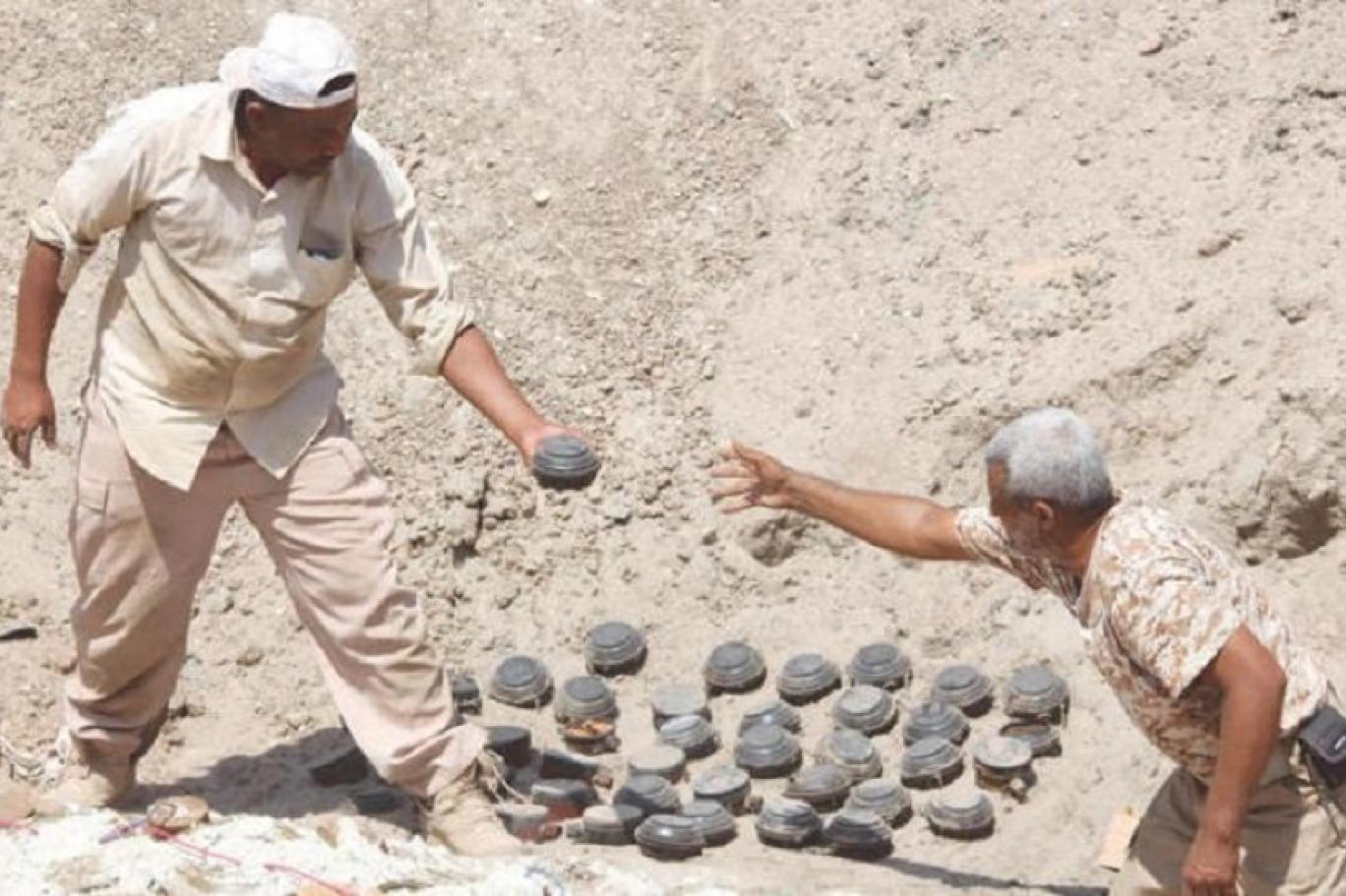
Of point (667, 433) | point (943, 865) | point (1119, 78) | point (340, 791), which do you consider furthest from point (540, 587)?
point (1119, 78)

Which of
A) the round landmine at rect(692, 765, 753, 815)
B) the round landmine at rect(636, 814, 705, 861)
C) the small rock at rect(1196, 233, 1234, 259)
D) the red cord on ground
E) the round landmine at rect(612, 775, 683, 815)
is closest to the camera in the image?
the red cord on ground

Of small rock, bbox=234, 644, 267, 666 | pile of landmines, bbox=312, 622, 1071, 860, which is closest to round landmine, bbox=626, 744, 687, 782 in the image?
pile of landmines, bbox=312, 622, 1071, 860

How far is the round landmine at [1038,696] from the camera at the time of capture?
7.76 meters

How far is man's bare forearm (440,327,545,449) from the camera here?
21.1ft

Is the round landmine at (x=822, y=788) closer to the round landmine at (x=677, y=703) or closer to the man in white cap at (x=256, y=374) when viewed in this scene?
the round landmine at (x=677, y=703)

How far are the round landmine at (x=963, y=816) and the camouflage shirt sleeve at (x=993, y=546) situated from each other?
57.3 inches

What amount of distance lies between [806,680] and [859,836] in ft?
2.95

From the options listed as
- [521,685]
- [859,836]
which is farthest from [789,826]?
[521,685]

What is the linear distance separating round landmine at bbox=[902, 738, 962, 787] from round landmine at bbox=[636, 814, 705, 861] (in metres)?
0.74

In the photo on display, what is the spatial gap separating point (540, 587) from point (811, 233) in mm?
1624

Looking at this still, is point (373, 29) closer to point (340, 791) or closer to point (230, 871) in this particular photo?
point (340, 791)

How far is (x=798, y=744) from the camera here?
7.86 m

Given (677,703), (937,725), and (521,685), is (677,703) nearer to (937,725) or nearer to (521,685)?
(521,685)

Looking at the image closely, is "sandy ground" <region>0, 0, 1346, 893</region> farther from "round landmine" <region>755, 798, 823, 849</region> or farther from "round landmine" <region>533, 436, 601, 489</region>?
"round landmine" <region>533, 436, 601, 489</region>
